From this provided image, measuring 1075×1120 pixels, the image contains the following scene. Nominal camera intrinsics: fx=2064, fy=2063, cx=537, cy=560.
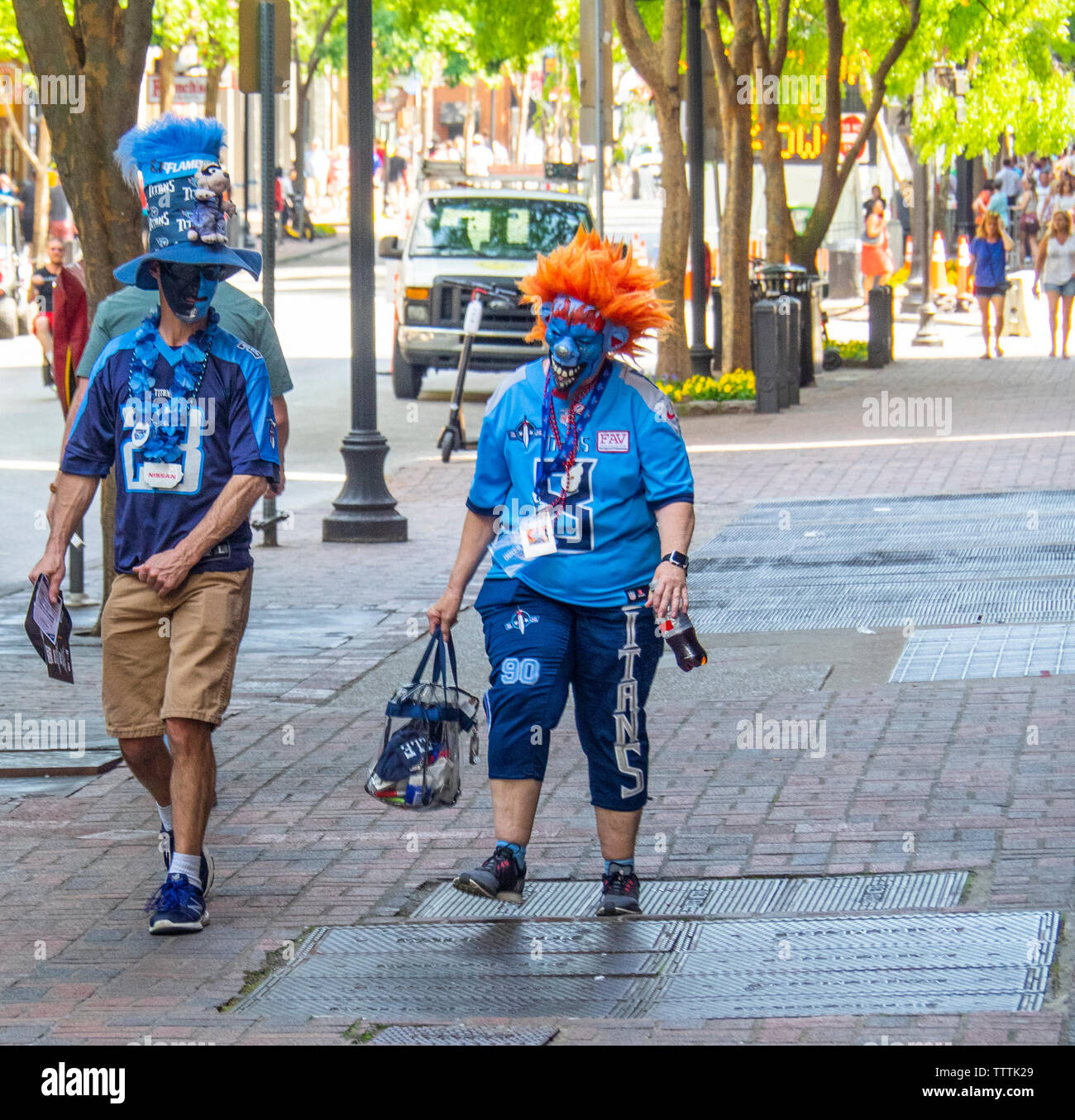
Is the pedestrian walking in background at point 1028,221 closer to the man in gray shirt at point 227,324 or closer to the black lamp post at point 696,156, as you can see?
the black lamp post at point 696,156

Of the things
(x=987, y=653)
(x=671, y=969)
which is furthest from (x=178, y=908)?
(x=987, y=653)

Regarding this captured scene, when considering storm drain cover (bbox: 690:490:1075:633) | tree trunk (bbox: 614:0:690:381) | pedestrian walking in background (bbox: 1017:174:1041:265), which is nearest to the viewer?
storm drain cover (bbox: 690:490:1075:633)

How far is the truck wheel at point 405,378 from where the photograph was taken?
21141mm

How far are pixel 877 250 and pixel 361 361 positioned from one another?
65.6 feet

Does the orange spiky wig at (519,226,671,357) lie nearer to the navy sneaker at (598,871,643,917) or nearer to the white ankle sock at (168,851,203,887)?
the navy sneaker at (598,871,643,917)

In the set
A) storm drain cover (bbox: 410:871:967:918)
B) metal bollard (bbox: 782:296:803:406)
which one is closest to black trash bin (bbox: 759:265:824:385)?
metal bollard (bbox: 782:296:803:406)

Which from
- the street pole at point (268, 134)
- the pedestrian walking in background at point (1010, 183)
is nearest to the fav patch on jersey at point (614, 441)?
the street pole at point (268, 134)

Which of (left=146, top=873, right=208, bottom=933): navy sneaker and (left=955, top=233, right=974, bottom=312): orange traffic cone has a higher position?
(left=955, top=233, right=974, bottom=312): orange traffic cone

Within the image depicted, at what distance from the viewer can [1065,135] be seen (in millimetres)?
31906

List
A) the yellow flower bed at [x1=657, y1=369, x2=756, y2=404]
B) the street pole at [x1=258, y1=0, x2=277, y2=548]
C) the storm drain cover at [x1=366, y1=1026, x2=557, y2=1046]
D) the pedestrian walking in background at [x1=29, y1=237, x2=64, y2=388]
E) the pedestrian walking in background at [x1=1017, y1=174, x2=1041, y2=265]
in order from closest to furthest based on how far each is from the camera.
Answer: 1. the storm drain cover at [x1=366, y1=1026, x2=557, y2=1046]
2. the street pole at [x1=258, y1=0, x2=277, y2=548]
3. the pedestrian walking in background at [x1=29, y1=237, x2=64, y2=388]
4. the yellow flower bed at [x1=657, y1=369, x2=756, y2=404]
5. the pedestrian walking in background at [x1=1017, y1=174, x2=1041, y2=265]

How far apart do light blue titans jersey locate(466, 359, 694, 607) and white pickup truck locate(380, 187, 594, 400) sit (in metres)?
13.9

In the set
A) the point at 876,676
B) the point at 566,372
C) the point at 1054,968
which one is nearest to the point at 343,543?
the point at 876,676

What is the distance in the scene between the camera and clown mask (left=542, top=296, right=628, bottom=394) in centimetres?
532

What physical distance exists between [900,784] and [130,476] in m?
2.73
